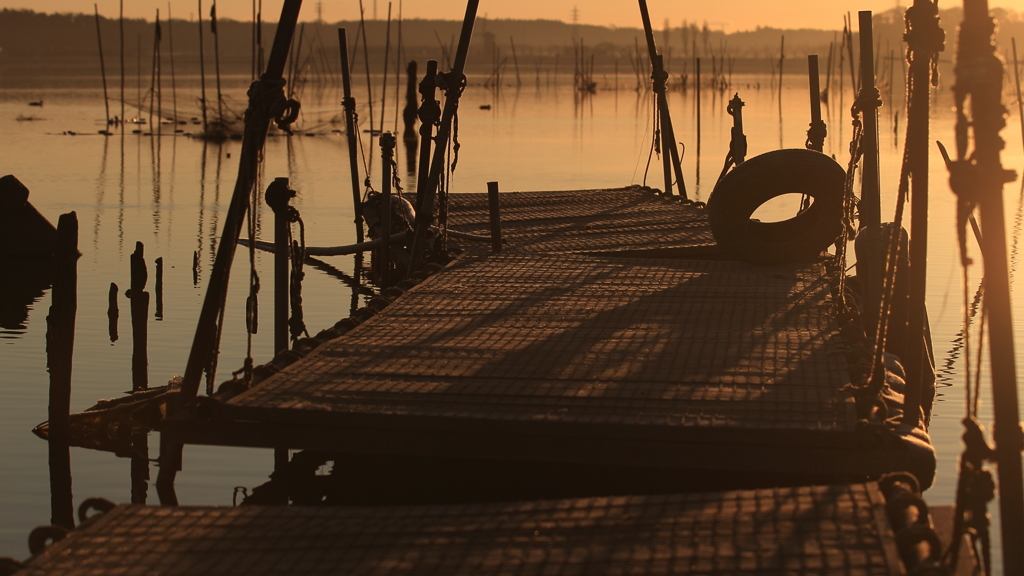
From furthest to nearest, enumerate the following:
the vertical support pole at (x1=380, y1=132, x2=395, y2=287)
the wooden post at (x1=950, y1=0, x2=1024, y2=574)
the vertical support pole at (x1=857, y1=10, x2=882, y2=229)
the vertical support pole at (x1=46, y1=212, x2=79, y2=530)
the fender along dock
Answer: the vertical support pole at (x1=380, y1=132, x2=395, y2=287), the vertical support pole at (x1=857, y1=10, x2=882, y2=229), the vertical support pole at (x1=46, y1=212, x2=79, y2=530), the fender along dock, the wooden post at (x1=950, y1=0, x2=1024, y2=574)

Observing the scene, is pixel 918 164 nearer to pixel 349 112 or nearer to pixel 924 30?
pixel 924 30

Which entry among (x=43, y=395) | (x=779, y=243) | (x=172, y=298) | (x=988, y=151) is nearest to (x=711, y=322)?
(x=779, y=243)

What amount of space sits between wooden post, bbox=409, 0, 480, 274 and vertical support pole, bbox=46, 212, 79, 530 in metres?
3.24

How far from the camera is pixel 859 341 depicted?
6.84 metres

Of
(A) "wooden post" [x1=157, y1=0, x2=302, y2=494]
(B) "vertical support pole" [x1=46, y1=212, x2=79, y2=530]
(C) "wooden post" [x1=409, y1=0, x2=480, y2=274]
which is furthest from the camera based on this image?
(C) "wooden post" [x1=409, y1=0, x2=480, y2=274]

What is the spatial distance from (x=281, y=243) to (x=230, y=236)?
93.4 inches

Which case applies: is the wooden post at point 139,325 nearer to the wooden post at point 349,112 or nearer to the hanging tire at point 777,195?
the hanging tire at point 777,195

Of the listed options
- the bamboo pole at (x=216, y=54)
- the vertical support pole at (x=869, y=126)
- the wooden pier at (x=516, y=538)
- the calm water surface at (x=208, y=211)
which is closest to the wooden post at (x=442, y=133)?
the calm water surface at (x=208, y=211)

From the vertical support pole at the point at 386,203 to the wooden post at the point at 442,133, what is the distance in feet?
5.39

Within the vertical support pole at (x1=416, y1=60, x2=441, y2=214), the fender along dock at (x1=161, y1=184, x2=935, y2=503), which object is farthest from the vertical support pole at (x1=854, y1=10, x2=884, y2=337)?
the vertical support pole at (x1=416, y1=60, x2=441, y2=214)

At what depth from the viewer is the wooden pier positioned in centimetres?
409

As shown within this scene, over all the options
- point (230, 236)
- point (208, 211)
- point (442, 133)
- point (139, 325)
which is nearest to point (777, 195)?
point (442, 133)

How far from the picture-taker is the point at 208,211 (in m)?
21.2

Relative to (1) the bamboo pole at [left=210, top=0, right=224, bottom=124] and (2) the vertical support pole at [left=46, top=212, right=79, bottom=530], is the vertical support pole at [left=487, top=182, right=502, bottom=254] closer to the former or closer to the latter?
(2) the vertical support pole at [left=46, top=212, right=79, bottom=530]
